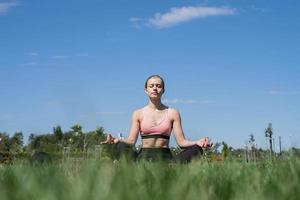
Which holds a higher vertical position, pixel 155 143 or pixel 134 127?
pixel 134 127

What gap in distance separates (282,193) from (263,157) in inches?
107

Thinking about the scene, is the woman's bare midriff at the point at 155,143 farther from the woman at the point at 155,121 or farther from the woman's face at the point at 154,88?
the woman's face at the point at 154,88

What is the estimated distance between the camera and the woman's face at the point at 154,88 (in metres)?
7.56

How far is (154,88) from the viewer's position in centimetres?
758

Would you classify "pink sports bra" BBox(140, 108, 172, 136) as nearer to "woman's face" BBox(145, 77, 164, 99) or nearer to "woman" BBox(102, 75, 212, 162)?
"woman" BBox(102, 75, 212, 162)

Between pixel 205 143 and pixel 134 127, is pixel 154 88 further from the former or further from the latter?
pixel 205 143

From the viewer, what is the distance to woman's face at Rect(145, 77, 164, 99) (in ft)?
24.8

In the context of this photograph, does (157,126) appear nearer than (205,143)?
No

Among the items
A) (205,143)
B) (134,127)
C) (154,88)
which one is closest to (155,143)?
Answer: (134,127)

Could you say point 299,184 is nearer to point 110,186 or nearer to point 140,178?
point 140,178

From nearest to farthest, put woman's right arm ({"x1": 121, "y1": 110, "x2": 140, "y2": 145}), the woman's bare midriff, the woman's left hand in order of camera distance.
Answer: the woman's left hand → the woman's bare midriff → woman's right arm ({"x1": 121, "y1": 110, "x2": 140, "y2": 145})

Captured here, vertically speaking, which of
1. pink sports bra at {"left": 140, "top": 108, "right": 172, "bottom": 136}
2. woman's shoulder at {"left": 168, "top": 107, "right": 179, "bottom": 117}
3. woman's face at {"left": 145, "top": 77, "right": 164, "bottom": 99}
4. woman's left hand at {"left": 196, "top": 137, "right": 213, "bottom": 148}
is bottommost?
woman's left hand at {"left": 196, "top": 137, "right": 213, "bottom": 148}

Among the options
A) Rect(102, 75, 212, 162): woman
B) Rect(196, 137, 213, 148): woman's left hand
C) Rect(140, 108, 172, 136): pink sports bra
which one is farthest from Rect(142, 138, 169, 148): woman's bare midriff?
Rect(196, 137, 213, 148): woman's left hand

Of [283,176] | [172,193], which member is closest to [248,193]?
[172,193]
